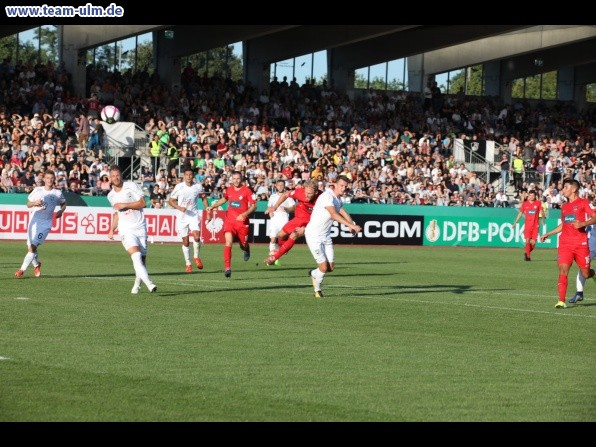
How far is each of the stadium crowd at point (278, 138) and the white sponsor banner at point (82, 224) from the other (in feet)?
3.64

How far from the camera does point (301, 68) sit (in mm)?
62188

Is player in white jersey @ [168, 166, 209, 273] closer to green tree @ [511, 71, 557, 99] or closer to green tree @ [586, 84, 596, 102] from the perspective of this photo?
green tree @ [511, 71, 557, 99]

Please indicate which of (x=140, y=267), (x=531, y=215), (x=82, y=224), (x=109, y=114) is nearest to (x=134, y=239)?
(x=140, y=267)

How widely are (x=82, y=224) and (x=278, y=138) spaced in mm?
13283

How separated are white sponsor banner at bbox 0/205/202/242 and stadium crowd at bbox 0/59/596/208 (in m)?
1.11

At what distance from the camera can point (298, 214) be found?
84.2ft

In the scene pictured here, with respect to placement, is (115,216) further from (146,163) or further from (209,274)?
(146,163)

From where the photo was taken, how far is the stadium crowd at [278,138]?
4284 cm

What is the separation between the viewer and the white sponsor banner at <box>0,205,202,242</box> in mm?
37562

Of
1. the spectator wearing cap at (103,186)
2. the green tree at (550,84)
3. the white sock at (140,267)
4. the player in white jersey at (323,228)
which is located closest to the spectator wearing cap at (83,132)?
the spectator wearing cap at (103,186)

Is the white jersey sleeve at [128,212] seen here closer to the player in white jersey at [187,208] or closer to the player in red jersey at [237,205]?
the player in red jersey at [237,205]

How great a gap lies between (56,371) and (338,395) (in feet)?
9.30
